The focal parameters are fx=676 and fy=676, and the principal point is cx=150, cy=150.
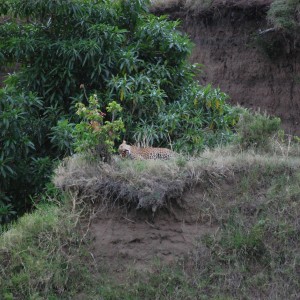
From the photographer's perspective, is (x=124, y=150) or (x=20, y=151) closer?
(x=124, y=150)

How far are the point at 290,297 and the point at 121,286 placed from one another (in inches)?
78.4

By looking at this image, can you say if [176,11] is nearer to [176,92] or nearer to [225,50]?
[225,50]

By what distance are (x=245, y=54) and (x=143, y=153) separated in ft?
32.9

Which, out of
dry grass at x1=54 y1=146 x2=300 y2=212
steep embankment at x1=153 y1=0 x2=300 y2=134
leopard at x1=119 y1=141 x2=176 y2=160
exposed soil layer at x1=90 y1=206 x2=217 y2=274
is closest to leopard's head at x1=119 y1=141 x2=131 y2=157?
leopard at x1=119 y1=141 x2=176 y2=160

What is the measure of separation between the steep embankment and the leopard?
27.5ft

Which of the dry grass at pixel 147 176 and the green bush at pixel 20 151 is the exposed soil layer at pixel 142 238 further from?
the green bush at pixel 20 151

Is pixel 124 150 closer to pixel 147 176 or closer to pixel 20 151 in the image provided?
pixel 147 176

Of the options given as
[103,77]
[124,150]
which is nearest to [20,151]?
[124,150]

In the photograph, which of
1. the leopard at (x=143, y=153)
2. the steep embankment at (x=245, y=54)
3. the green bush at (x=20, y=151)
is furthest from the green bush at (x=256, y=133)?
the steep embankment at (x=245, y=54)

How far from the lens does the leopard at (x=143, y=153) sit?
9.70 m

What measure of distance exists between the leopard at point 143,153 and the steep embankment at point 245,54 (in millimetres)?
8395

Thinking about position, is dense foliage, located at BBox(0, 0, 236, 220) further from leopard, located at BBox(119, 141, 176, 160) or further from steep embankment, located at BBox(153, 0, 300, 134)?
steep embankment, located at BBox(153, 0, 300, 134)

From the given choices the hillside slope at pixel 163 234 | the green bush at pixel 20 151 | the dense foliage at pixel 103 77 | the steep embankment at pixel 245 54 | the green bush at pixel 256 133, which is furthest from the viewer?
the steep embankment at pixel 245 54

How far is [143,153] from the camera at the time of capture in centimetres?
984
